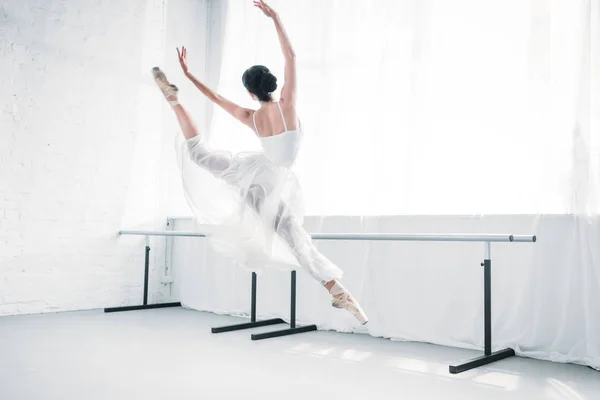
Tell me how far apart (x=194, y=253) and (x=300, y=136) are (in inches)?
101

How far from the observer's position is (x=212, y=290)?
4973mm

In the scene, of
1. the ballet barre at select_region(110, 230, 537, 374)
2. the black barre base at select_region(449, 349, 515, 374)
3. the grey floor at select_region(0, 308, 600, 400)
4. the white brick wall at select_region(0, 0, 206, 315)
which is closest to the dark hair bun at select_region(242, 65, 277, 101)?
the ballet barre at select_region(110, 230, 537, 374)

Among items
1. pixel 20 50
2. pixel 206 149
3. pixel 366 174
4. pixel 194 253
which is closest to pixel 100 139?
pixel 20 50

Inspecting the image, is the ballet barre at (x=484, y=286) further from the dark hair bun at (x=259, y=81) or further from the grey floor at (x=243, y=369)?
the dark hair bun at (x=259, y=81)

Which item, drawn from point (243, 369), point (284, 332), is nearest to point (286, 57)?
point (243, 369)

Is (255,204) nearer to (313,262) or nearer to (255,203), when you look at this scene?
(255,203)

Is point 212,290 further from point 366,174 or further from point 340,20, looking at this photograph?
point 340,20

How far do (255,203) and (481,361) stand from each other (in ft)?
4.82

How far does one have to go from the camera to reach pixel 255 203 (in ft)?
9.79

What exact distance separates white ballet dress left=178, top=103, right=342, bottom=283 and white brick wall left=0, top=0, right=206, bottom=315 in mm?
1974

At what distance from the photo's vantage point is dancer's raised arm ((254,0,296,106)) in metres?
2.65

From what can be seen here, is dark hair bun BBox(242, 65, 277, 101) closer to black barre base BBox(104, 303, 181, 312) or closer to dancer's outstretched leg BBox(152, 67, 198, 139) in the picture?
dancer's outstretched leg BBox(152, 67, 198, 139)

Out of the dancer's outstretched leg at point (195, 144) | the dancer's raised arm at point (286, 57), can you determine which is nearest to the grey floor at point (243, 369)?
the dancer's outstretched leg at point (195, 144)

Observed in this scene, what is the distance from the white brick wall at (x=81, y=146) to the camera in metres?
4.36
